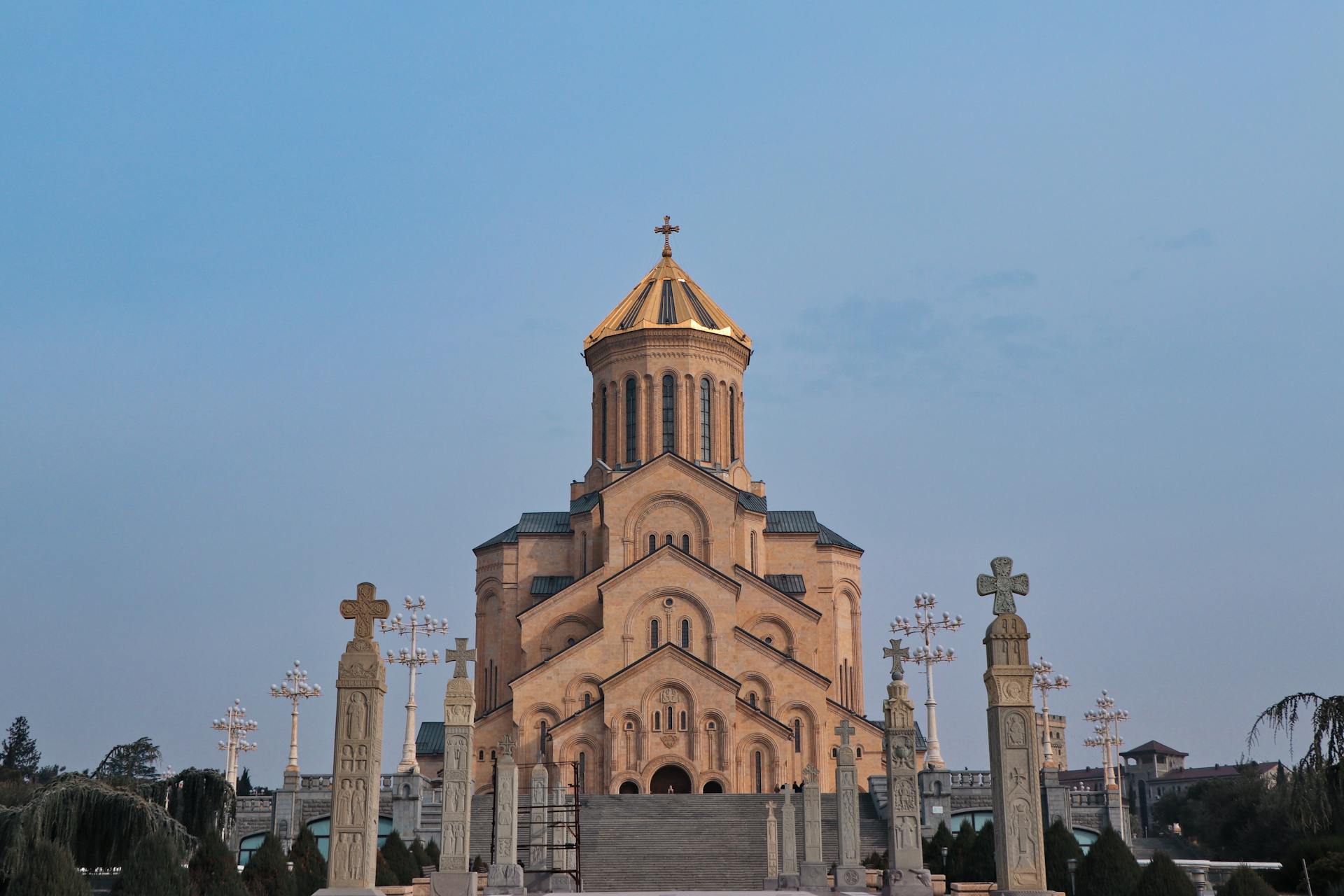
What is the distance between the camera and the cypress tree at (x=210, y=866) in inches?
663

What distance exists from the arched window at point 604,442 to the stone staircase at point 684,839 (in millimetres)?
14491

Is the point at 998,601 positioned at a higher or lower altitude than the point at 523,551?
lower

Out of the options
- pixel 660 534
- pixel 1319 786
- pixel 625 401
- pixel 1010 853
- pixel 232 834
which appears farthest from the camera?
pixel 625 401

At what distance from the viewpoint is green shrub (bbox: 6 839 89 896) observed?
13758 mm

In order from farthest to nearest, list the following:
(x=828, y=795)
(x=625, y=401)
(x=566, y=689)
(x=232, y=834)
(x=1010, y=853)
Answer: (x=625, y=401) < (x=566, y=689) < (x=828, y=795) < (x=232, y=834) < (x=1010, y=853)

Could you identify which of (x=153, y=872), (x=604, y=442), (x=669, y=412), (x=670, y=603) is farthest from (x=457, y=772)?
(x=604, y=442)

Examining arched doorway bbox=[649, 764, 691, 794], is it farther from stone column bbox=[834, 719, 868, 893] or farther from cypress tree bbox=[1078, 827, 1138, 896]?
cypress tree bbox=[1078, 827, 1138, 896]

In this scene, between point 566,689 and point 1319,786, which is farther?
point 566,689

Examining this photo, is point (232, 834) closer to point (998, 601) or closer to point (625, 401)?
point (625, 401)

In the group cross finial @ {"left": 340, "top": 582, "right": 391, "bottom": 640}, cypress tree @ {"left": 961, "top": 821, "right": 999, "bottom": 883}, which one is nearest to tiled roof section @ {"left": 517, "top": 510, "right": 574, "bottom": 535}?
cypress tree @ {"left": 961, "top": 821, "right": 999, "bottom": 883}

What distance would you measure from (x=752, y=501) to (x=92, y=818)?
33.6 metres

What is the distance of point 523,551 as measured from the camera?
48844mm

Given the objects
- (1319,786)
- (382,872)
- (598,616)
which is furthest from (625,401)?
(1319,786)

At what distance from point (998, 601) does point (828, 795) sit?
1036 inches
